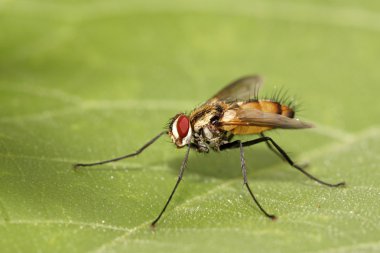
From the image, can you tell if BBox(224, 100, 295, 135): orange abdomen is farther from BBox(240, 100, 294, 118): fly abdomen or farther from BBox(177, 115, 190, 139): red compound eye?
BBox(177, 115, 190, 139): red compound eye

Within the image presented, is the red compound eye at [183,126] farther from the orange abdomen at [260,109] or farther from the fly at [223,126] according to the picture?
the orange abdomen at [260,109]

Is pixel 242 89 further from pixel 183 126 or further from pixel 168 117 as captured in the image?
pixel 183 126

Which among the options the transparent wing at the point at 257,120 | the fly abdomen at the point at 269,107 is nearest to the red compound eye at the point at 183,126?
the transparent wing at the point at 257,120

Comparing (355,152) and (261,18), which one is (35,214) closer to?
(355,152)

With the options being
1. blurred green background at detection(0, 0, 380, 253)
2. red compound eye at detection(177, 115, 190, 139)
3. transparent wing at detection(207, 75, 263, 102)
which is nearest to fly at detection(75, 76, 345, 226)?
red compound eye at detection(177, 115, 190, 139)

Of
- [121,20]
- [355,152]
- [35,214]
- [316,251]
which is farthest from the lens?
[121,20]

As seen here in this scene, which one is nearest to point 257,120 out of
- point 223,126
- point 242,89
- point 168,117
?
point 223,126

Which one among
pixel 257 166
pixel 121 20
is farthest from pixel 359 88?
pixel 121 20
